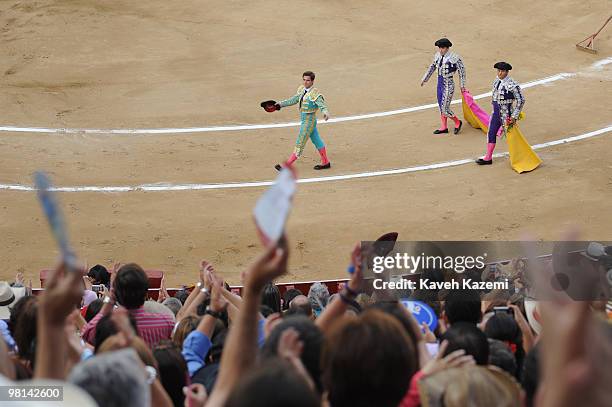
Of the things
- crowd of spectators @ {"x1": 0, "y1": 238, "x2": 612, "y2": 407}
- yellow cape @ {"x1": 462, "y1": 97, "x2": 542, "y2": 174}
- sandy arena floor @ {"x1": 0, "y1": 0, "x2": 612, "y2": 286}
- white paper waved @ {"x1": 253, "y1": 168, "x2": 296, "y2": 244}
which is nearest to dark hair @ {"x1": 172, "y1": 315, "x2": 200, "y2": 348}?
crowd of spectators @ {"x1": 0, "y1": 238, "x2": 612, "y2": 407}

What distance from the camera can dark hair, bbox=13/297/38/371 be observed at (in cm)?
523

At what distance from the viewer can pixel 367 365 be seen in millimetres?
3736

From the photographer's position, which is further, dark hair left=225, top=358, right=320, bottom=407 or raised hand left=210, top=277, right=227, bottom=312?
raised hand left=210, top=277, right=227, bottom=312

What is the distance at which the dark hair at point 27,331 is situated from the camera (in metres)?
5.23

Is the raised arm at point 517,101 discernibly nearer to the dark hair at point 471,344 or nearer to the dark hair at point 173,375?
the dark hair at point 471,344

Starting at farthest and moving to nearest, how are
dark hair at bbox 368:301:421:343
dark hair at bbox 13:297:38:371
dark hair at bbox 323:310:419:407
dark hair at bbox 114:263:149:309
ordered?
dark hair at bbox 114:263:149:309 < dark hair at bbox 13:297:38:371 < dark hair at bbox 368:301:421:343 < dark hair at bbox 323:310:419:407

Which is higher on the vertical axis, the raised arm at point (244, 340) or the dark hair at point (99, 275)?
the dark hair at point (99, 275)

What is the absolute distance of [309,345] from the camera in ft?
13.7

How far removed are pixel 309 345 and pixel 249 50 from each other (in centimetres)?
1634

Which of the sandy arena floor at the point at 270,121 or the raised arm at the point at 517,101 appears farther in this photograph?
the raised arm at the point at 517,101

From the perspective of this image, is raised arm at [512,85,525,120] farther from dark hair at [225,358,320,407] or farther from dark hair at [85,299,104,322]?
dark hair at [225,358,320,407]

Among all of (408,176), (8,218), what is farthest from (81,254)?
(408,176)

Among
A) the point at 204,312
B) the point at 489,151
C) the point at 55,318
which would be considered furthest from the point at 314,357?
the point at 489,151

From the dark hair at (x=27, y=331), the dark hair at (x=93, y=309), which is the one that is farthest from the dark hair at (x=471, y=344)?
the dark hair at (x=93, y=309)
